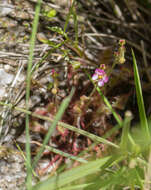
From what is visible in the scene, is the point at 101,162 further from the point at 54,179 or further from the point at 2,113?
the point at 2,113

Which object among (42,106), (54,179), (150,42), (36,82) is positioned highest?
(150,42)

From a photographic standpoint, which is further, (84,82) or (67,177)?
(84,82)

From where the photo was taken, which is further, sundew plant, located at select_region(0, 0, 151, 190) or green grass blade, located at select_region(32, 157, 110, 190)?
sundew plant, located at select_region(0, 0, 151, 190)

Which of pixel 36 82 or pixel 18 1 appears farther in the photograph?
pixel 18 1

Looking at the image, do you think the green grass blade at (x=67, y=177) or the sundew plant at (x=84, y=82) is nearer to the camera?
the green grass blade at (x=67, y=177)

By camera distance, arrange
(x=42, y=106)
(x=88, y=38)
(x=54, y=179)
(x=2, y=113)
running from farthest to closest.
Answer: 1. (x=88, y=38)
2. (x=42, y=106)
3. (x=2, y=113)
4. (x=54, y=179)

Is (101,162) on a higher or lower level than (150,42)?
lower

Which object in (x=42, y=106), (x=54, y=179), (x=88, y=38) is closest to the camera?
(x=54, y=179)

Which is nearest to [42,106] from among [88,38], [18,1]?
[88,38]
